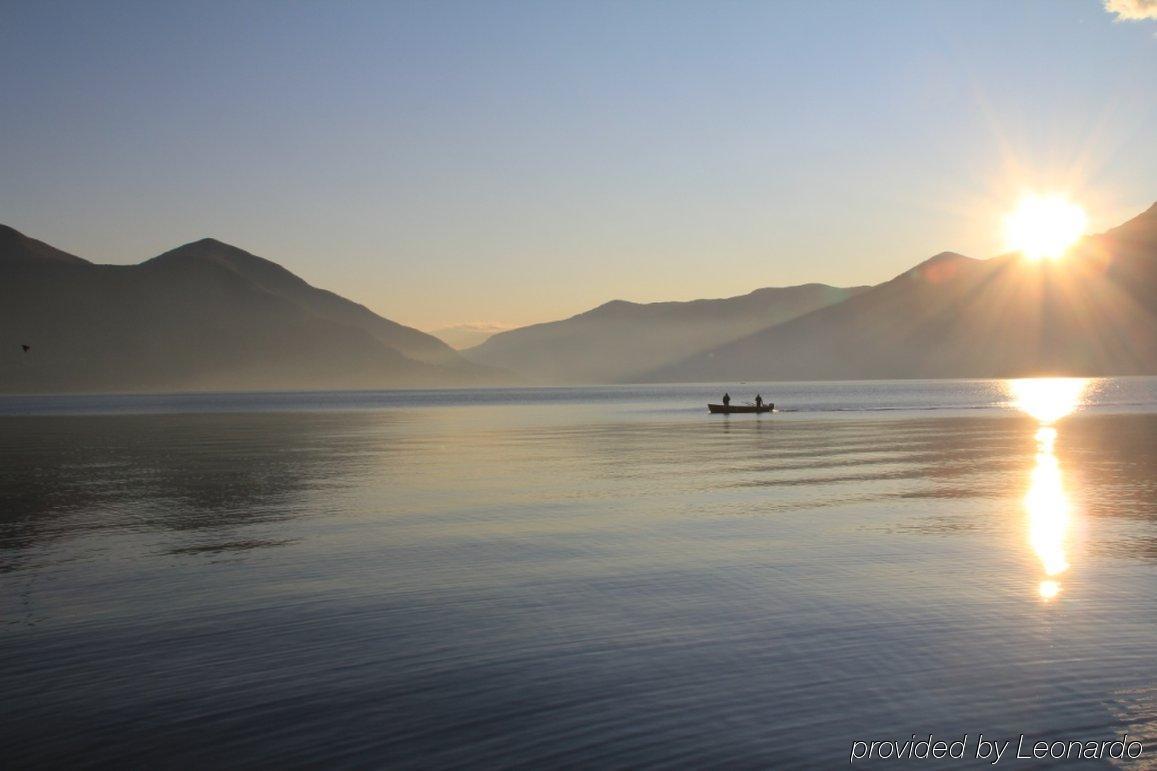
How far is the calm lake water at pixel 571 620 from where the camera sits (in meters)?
11.8

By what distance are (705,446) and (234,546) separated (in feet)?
139

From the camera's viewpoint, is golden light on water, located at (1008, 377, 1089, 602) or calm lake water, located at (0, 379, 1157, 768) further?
golden light on water, located at (1008, 377, 1089, 602)

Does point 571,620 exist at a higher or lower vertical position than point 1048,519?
lower

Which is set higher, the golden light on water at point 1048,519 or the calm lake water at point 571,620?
the golden light on water at point 1048,519

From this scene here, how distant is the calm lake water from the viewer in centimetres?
1177

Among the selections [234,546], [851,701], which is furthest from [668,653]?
[234,546]

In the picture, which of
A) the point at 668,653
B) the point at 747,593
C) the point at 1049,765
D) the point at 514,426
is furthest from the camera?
the point at 514,426

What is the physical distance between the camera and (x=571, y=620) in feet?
56.4

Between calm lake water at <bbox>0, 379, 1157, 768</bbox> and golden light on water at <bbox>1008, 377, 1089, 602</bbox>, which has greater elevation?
golden light on water at <bbox>1008, 377, 1089, 602</bbox>

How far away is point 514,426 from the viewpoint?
96.2 metres

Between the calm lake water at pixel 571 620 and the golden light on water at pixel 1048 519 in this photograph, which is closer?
the calm lake water at pixel 571 620

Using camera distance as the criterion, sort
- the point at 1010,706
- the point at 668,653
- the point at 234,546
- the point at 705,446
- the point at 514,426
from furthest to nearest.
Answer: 1. the point at 514,426
2. the point at 705,446
3. the point at 234,546
4. the point at 668,653
5. the point at 1010,706

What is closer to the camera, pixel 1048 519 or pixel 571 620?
pixel 571 620

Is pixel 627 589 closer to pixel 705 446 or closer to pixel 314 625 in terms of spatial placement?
pixel 314 625
